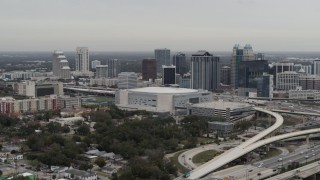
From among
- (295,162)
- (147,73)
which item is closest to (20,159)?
(295,162)

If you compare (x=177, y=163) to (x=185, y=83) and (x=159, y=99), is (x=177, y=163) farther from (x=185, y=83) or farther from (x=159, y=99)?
(x=185, y=83)

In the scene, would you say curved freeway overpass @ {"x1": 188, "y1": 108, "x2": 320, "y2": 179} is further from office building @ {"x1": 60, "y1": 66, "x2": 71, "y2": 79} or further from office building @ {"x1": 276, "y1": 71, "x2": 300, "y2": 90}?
office building @ {"x1": 60, "y1": 66, "x2": 71, "y2": 79}

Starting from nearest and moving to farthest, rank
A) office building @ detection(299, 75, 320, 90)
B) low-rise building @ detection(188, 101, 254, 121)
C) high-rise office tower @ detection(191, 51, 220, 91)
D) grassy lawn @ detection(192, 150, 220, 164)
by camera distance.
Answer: grassy lawn @ detection(192, 150, 220, 164) → low-rise building @ detection(188, 101, 254, 121) → high-rise office tower @ detection(191, 51, 220, 91) → office building @ detection(299, 75, 320, 90)

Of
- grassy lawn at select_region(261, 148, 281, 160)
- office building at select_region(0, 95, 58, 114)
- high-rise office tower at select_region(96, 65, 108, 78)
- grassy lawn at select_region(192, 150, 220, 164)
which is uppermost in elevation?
high-rise office tower at select_region(96, 65, 108, 78)

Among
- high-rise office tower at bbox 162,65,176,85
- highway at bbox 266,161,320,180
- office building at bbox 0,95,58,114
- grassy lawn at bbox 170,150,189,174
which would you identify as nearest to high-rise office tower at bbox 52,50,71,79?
high-rise office tower at bbox 162,65,176,85

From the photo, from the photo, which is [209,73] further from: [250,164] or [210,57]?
[250,164]

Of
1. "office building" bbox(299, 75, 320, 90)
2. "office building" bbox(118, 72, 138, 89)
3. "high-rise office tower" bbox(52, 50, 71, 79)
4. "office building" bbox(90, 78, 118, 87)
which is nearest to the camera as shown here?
"office building" bbox(118, 72, 138, 89)

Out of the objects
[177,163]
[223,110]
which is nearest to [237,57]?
[223,110]
